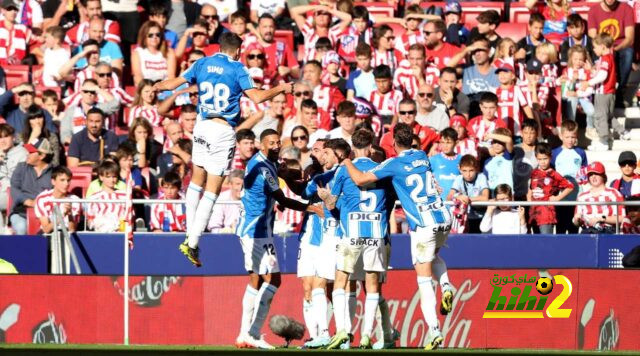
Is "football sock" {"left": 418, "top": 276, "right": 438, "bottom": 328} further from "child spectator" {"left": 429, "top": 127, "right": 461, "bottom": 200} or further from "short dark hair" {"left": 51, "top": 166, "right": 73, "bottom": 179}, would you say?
"short dark hair" {"left": 51, "top": 166, "right": 73, "bottom": 179}

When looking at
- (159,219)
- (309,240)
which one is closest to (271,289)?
(309,240)

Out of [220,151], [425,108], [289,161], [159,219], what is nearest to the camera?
[220,151]

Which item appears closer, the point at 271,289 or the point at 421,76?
the point at 271,289

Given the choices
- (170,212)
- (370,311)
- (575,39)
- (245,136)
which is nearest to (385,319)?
(370,311)

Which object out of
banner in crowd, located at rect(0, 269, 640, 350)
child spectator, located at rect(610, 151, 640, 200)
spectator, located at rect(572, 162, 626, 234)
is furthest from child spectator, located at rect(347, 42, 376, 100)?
banner in crowd, located at rect(0, 269, 640, 350)

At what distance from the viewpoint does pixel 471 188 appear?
790 inches

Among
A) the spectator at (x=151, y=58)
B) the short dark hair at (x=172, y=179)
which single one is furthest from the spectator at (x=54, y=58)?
the short dark hair at (x=172, y=179)

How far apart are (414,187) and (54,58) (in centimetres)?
1019

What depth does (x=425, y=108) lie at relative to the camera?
840 inches

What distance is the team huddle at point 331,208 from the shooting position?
50.6 ft

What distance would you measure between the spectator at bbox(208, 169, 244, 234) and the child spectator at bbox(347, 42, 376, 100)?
282 centimetres

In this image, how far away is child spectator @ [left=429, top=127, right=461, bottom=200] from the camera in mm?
19875

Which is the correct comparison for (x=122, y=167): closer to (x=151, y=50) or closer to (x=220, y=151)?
(x=151, y=50)

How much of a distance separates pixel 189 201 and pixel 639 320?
544cm
